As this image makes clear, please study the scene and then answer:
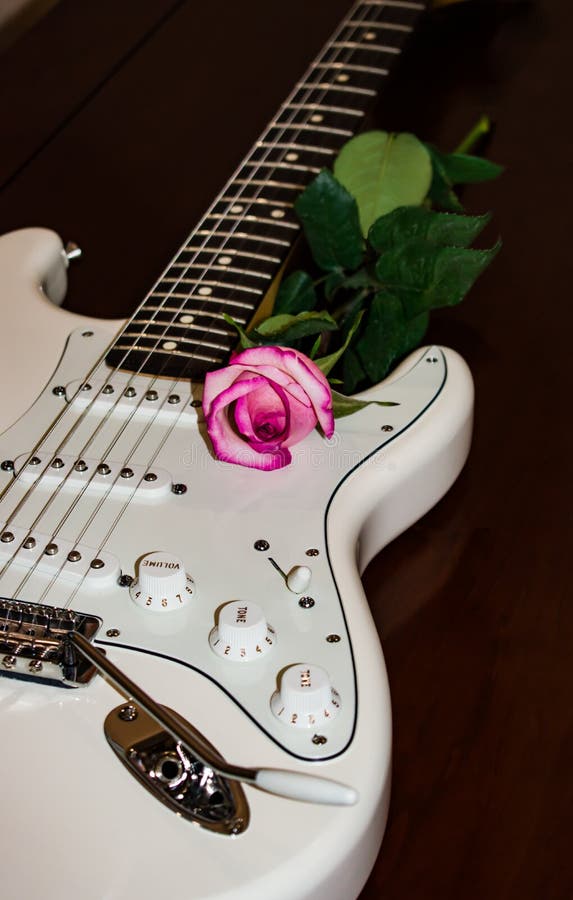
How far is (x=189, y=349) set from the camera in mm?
882

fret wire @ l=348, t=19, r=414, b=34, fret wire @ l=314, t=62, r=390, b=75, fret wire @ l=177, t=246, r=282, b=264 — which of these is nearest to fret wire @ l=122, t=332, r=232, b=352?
fret wire @ l=177, t=246, r=282, b=264

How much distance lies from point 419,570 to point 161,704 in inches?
10.2

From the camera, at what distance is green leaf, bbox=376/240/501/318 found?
0.84 metres

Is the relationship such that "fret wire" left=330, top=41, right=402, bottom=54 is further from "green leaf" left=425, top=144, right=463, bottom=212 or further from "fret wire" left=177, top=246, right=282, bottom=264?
"fret wire" left=177, top=246, right=282, bottom=264

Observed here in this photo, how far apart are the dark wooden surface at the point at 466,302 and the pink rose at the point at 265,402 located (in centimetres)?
15

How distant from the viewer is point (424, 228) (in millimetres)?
852

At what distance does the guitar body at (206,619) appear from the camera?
568 mm

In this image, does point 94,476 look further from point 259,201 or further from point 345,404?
point 259,201

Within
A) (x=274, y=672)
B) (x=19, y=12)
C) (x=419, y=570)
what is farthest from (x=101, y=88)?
(x=274, y=672)

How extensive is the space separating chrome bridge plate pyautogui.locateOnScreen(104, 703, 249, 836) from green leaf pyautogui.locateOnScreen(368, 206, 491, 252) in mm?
413

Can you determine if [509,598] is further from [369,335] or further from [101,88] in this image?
[101,88]

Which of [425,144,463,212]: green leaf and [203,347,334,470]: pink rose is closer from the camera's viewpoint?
[203,347,334,470]: pink rose

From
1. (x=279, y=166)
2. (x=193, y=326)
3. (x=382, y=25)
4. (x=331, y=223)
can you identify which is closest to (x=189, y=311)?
(x=193, y=326)

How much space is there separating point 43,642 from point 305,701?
16 centimetres
